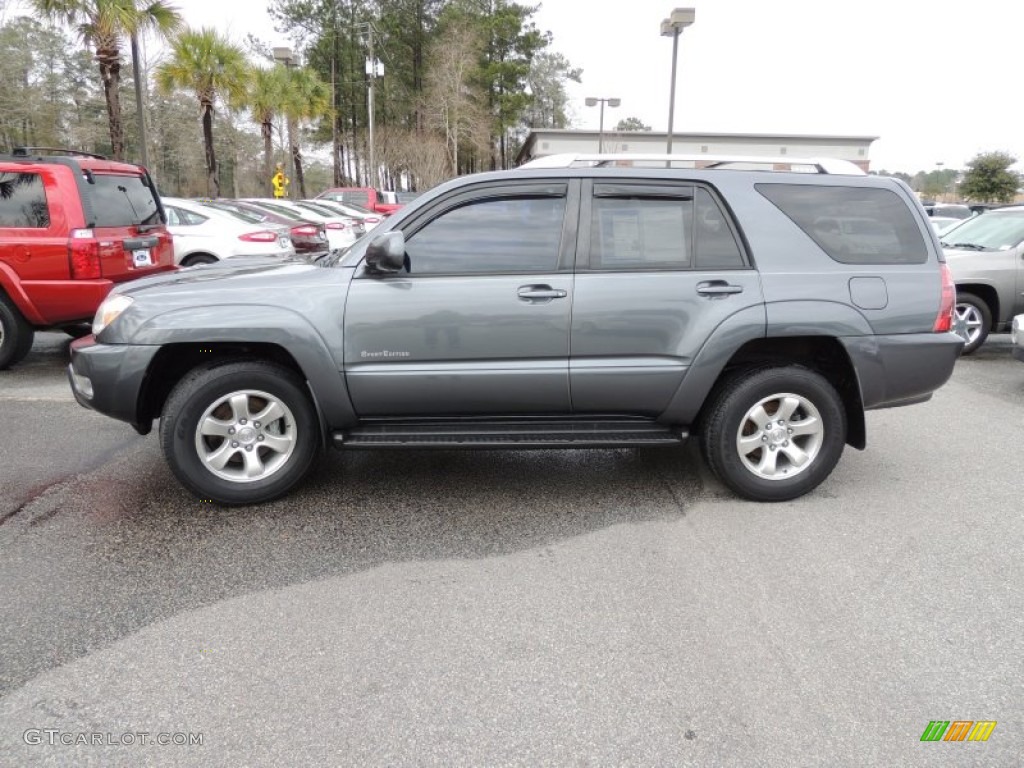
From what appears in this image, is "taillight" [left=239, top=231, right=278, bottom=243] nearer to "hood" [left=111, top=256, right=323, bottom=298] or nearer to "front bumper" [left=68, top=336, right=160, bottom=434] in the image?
"hood" [left=111, top=256, right=323, bottom=298]

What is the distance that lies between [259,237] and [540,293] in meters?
7.21

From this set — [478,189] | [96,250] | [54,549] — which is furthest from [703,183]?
[96,250]

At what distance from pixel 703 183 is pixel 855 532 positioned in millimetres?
2052

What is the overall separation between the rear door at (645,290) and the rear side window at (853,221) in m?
0.43

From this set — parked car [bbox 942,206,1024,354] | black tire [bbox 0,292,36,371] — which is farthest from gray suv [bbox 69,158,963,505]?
parked car [bbox 942,206,1024,354]

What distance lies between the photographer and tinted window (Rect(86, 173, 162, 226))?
268 inches

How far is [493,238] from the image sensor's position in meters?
3.90

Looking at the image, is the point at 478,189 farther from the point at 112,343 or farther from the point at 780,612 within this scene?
the point at 780,612

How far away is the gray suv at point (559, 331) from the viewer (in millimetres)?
3799

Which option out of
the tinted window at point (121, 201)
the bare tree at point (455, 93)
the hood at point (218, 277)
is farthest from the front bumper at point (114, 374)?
the bare tree at point (455, 93)

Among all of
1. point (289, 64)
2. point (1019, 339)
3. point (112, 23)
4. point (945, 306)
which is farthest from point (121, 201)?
point (289, 64)

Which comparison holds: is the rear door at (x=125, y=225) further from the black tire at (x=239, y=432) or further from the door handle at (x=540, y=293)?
the door handle at (x=540, y=293)

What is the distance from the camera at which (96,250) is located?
6.60 m

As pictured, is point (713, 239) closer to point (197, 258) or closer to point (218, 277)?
point (218, 277)
